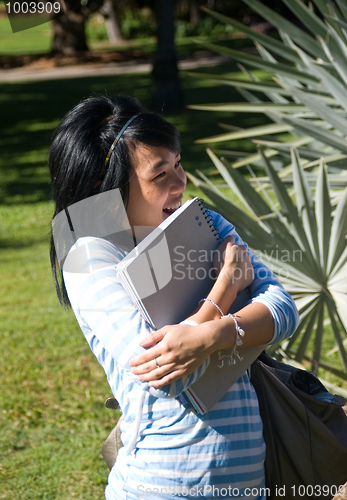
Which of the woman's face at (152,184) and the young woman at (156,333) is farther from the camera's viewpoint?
the woman's face at (152,184)

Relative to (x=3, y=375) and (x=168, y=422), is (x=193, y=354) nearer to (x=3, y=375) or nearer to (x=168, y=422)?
(x=168, y=422)

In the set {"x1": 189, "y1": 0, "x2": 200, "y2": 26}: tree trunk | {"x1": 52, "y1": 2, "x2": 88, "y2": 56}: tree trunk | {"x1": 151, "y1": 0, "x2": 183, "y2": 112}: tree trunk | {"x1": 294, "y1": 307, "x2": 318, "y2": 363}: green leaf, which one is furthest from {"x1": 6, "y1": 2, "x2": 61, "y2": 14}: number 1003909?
{"x1": 189, "y1": 0, "x2": 200, "y2": 26}: tree trunk

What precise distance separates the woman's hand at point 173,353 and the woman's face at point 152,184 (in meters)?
0.39

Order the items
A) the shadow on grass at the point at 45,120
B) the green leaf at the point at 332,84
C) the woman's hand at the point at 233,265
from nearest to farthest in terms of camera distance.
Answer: the woman's hand at the point at 233,265, the green leaf at the point at 332,84, the shadow on grass at the point at 45,120

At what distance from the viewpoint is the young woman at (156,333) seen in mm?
1146

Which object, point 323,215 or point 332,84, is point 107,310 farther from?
point 332,84

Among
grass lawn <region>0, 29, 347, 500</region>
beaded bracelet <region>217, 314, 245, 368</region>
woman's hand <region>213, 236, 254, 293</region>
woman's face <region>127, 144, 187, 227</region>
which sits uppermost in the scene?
woman's face <region>127, 144, 187, 227</region>

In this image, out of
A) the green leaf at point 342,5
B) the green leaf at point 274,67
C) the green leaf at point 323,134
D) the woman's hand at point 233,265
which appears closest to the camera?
the woman's hand at point 233,265

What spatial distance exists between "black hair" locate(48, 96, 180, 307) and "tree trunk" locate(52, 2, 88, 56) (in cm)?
2124

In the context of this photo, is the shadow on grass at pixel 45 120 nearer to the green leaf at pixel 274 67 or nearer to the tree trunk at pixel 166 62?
the tree trunk at pixel 166 62

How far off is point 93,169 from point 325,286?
112cm

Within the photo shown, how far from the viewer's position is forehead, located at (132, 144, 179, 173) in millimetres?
1371

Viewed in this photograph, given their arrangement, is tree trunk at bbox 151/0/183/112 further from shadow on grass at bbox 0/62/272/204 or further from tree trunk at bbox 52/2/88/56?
tree trunk at bbox 52/2/88/56

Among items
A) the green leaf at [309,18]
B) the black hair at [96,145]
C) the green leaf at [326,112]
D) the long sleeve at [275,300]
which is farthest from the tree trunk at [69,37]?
A: the long sleeve at [275,300]
